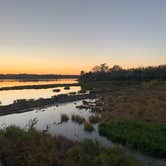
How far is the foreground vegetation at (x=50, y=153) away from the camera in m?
13.0

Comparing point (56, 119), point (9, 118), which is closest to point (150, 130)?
point (56, 119)

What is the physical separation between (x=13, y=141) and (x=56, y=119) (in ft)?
49.9

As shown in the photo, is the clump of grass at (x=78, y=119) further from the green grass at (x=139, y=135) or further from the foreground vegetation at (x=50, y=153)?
the foreground vegetation at (x=50, y=153)

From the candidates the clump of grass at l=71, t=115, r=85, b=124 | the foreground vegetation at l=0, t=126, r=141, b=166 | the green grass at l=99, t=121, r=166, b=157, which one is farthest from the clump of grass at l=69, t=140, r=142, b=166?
the clump of grass at l=71, t=115, r=85, b=124

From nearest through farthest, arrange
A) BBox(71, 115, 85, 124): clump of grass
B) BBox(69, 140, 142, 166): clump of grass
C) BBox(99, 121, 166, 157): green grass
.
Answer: BBox(69, 140, 142, 166): clump of grass < BBox(99, 121, 166, 157): green grass < BBox(71, 115, 85, 124): clump of grass

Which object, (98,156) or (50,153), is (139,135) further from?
(50,153)

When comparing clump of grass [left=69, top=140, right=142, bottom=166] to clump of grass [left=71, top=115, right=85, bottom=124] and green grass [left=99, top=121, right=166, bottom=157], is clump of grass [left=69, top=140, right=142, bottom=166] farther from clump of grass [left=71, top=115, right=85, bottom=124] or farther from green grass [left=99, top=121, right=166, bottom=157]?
clump of grass [left=71, top=115, right=85, bottom=124]

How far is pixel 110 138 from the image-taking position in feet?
69.4

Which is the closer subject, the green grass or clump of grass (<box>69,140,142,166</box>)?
clump of grass (<box>69,140,142,166</box>)

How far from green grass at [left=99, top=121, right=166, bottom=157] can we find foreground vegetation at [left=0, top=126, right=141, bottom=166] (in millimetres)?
3634

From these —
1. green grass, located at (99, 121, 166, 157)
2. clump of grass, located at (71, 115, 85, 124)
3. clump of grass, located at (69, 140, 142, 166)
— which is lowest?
clump of grass, located at (71, 115, 85, 124)

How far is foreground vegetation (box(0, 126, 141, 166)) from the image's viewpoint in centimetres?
1298

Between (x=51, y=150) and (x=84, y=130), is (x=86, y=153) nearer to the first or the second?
(x=51, y=150)

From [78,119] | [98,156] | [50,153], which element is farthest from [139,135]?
[78,119]
